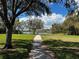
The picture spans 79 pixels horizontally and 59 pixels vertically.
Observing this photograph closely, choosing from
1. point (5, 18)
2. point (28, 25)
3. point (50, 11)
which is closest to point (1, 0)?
point (5, 18)

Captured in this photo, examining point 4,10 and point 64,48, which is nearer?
point 4,10

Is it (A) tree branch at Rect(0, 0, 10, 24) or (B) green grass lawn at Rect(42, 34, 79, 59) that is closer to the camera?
(B) green grass lawn at Rect(42, 34, 79, 59)

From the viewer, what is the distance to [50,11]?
73.8ft

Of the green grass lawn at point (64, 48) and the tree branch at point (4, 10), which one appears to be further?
the tree branch at point (4, 10)

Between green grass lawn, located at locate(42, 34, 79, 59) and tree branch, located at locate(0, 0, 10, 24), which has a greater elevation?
tree branch, located at locate(0, 0, 10, 24)

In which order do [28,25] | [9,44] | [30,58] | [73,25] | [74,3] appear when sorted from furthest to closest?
[28,25], [73,25], [9,44], [74,3], [30,58]

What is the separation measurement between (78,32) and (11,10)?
54.5 metres

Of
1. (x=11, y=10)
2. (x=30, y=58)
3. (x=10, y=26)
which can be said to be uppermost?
(x=11, y=10)

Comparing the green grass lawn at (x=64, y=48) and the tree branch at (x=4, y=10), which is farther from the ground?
the tree branch at (x=4, y=10)

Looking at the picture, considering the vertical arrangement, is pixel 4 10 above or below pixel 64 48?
above

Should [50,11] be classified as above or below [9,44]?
above

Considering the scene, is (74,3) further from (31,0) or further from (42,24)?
(42,24)

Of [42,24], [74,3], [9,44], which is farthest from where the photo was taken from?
[42,24]

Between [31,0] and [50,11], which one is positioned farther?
[50,11]
